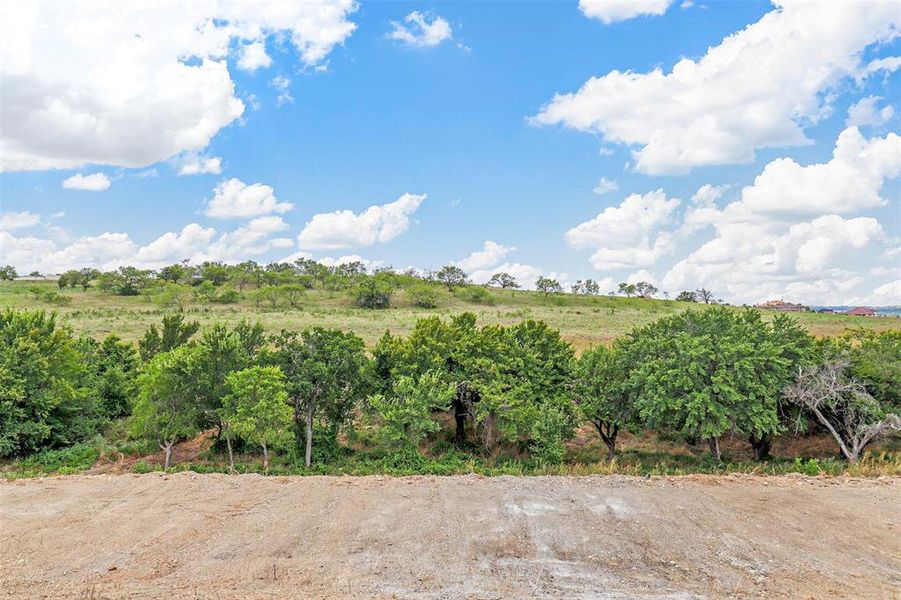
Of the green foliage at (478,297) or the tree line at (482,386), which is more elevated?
the green foliage at (478,297)

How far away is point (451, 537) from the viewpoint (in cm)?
1331

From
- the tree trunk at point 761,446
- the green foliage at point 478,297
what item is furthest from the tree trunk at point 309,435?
the green foliage at point 478,297

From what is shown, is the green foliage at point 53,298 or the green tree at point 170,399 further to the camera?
the green foliage at point 53,298

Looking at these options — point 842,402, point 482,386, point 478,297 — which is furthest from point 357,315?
point 842,402

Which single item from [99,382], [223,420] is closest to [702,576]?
[223,420]

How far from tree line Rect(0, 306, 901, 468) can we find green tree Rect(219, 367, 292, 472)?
6 cm

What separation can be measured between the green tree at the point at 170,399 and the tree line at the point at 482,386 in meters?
0.06

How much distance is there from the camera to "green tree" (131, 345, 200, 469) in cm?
2333

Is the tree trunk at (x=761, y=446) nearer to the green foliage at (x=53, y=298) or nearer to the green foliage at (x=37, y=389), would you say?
the green foliage at (x=37, y=389)

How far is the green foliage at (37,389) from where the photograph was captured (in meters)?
24.0

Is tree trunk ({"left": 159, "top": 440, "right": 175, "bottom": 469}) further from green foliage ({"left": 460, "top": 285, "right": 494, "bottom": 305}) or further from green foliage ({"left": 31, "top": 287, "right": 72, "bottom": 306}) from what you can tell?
green foliage ({"left": 460, "top": 285, "right": 494, "bottom": 305})

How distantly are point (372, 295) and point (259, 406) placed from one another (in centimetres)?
7945

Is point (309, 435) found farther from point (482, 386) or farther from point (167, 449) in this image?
point (482, 386)

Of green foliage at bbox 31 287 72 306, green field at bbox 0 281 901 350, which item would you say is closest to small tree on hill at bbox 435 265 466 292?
green field at bbox 0 281 901 350
